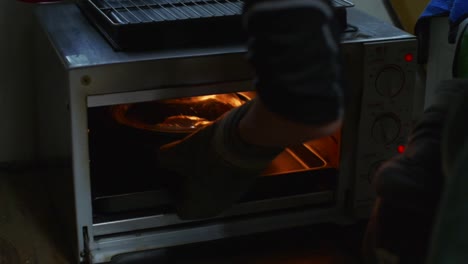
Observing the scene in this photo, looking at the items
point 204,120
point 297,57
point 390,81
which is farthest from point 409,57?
point 297,57

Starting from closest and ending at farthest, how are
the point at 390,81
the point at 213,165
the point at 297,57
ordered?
the point at 297,57 → the point at 213,165 → the point at 390,81

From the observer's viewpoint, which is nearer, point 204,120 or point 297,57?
point 297,57

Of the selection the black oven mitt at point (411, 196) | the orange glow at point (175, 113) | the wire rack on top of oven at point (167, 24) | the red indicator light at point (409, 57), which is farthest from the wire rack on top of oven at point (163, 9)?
the black oven mitt at point (411, 196)

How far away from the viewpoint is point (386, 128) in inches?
39.7

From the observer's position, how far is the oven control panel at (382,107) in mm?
975

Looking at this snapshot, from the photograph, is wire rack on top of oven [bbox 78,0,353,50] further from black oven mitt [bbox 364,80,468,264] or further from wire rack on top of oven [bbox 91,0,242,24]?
black oven mitt [bbox 364,80,468,264]

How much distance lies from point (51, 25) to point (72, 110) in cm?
22

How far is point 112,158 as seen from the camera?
102 cm

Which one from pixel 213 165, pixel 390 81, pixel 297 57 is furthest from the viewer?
pixel 390 81

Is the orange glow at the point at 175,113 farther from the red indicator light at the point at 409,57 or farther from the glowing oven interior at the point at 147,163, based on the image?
the red indicator light at the point at 409,57

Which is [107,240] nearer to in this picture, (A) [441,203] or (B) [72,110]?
(B) [72,110]

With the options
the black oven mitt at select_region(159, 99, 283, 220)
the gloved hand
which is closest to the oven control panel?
the black oven mitt at select_region(159, 99, 283, 220)

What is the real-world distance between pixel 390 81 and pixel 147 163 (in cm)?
34

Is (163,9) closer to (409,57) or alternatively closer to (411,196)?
(409,57)
